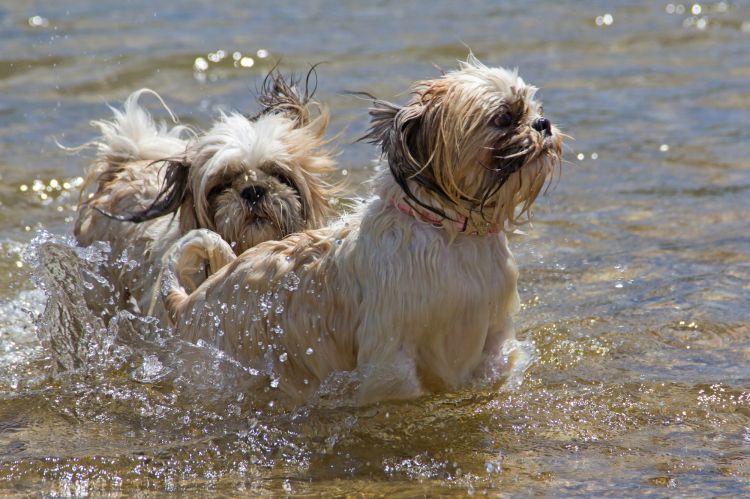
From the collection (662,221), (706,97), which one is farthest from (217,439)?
(706,97)

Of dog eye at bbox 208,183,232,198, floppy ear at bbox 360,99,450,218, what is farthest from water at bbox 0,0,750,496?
dog eye at bbox 208,183,232,198

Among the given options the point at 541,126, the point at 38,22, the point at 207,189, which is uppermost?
the point at 38,22

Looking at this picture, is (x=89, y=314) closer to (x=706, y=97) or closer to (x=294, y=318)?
(x=294, y=318)

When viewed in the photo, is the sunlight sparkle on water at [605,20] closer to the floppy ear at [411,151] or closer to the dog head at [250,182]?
the dog head at [250,182]

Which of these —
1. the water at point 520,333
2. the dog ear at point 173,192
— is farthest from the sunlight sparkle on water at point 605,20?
the dog ear at point 173,192

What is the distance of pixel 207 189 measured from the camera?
5.75 meters

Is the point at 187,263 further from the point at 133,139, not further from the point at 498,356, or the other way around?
the point at 498,356

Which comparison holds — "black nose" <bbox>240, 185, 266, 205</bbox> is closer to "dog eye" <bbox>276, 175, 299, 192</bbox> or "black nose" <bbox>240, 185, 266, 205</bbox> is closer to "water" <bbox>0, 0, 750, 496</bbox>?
"dog eye" <bbox>276, 175, 299, 192</bbox>

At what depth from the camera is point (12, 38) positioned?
13.9 meters

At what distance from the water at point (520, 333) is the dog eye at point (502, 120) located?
2.23 feet

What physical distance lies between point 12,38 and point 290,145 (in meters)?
9.26

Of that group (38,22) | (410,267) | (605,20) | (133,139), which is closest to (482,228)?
(410,267)

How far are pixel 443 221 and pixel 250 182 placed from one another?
4.11 ft

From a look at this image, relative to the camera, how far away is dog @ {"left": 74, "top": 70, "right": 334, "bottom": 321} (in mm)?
5723
